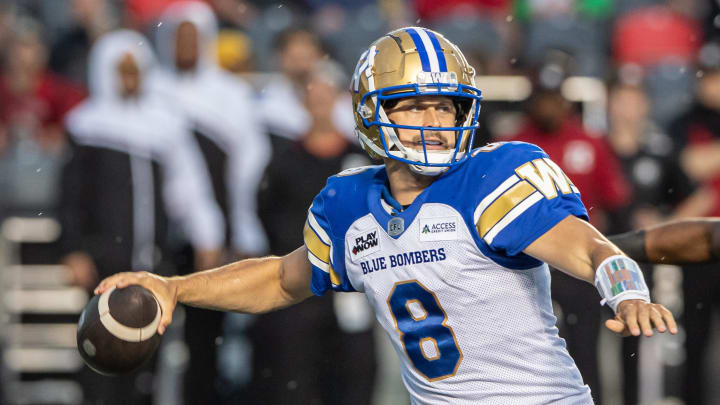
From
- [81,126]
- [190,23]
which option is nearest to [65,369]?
[81,126]

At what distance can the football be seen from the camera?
3615 millimetres

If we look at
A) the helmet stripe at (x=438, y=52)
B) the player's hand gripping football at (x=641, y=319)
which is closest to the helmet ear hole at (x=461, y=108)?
the helmet stripe at (x=438, y=52)

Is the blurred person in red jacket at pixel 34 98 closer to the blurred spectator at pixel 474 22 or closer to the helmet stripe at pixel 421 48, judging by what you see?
the blurred spectator at pixel 474 22

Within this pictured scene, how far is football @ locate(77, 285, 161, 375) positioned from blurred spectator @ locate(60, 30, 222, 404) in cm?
342

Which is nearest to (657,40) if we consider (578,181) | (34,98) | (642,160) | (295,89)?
(642,160)

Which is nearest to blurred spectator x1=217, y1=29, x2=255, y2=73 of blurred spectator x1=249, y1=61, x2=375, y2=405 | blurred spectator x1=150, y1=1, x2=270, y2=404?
blurred spectator x1=150, y1=1, x2=270, y2=404

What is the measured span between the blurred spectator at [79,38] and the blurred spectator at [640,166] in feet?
11.8

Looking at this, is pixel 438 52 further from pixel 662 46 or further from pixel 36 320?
pixel 662 46

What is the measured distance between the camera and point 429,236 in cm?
343

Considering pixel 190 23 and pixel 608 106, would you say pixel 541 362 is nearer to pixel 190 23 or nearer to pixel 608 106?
pixel 608 106

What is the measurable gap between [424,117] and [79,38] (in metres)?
5.61

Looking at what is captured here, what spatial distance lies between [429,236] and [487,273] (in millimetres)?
196

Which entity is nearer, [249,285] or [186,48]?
[249,285]

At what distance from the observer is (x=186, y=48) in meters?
7.60
